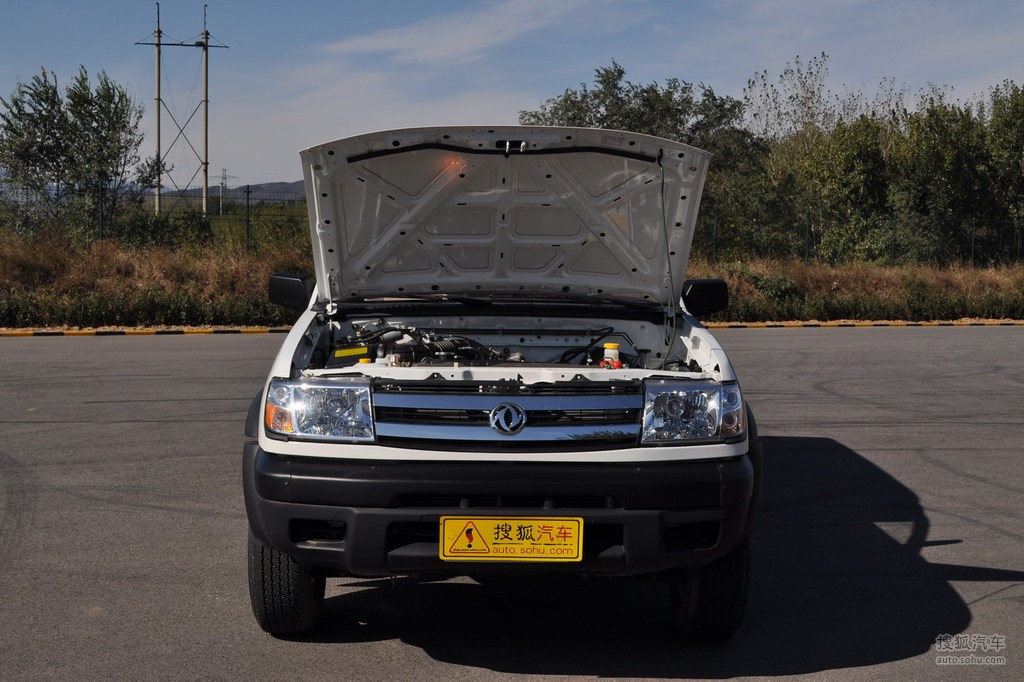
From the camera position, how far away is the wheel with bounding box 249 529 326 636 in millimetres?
4145

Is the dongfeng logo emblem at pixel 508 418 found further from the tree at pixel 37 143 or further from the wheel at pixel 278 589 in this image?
the tree at pixel 37 143

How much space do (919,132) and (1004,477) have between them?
101 ft

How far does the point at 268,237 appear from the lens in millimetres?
27250

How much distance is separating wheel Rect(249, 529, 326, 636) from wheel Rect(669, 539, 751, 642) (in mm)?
1477

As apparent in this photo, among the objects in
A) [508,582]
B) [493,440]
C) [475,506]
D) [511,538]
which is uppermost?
[493,440]

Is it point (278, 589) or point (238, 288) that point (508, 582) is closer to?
point (278, 589)

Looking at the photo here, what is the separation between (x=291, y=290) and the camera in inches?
218

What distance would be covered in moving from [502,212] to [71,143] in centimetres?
2671

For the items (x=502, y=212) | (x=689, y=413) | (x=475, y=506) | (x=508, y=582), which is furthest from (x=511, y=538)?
(x=502, y=212)

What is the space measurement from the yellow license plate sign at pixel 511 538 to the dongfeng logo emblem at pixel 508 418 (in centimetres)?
31

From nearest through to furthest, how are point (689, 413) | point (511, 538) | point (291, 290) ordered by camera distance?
1. point (511, 538)
2. point (689, 413)
3. point (291, 290)

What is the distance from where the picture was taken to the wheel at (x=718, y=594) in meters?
4.17

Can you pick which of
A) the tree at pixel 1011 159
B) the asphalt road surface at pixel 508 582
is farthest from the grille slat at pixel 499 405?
the tree at pixel 1011 159

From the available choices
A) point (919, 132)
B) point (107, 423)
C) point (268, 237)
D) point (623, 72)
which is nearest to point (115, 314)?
point (268, 237)
